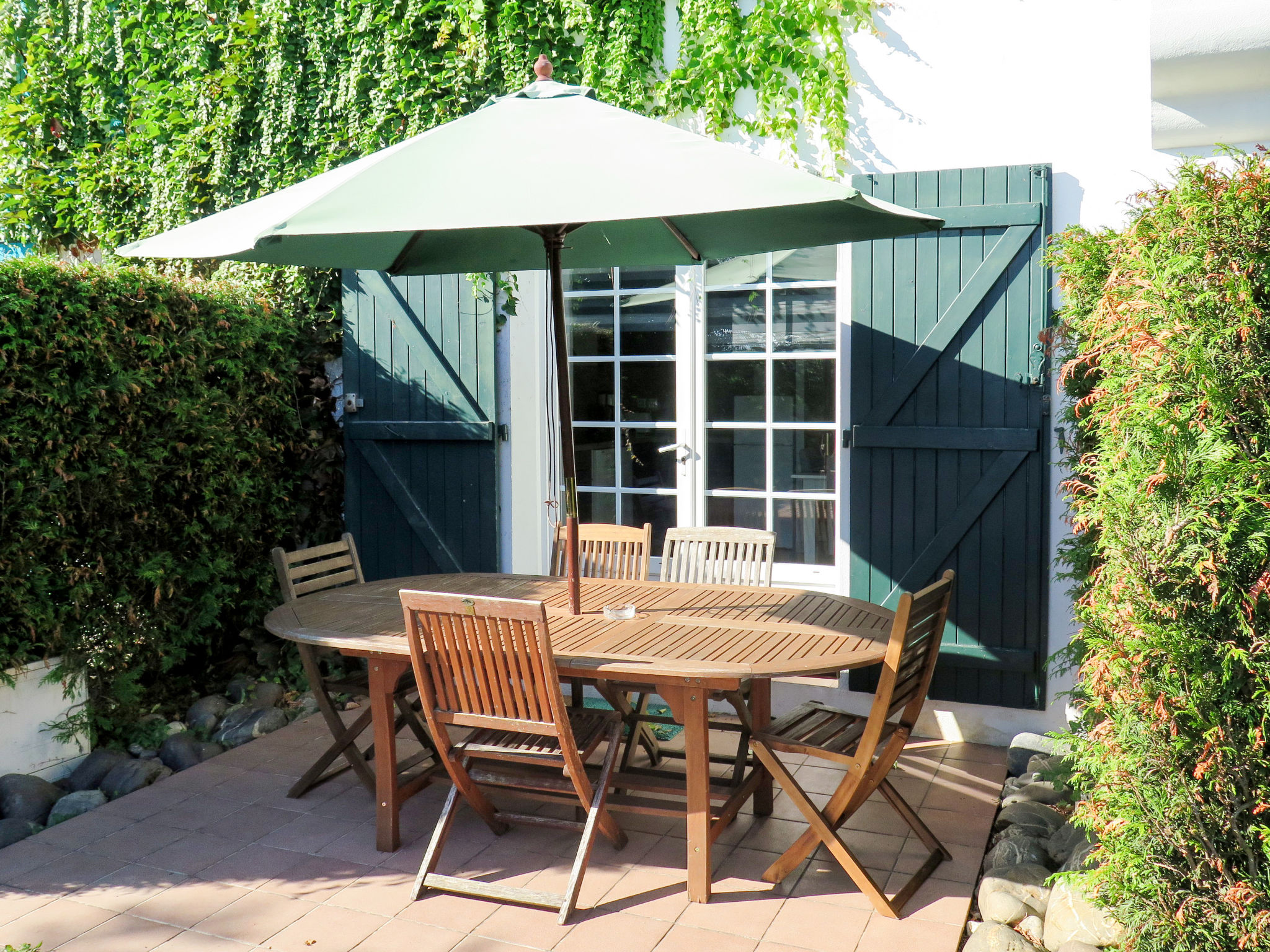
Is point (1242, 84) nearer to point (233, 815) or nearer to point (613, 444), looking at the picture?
point (613, 444)

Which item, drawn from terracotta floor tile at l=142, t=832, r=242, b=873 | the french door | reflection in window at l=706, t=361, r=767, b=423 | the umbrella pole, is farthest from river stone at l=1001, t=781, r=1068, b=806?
terracotta floor tile at l=142, t=832, r=242, b=873

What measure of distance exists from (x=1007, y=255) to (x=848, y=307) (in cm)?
72

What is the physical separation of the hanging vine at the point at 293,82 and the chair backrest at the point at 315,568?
1.91 metres

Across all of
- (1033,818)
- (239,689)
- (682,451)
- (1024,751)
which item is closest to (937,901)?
(1033,818)

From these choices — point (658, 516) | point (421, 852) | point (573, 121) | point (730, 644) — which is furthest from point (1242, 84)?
point (421, 852)

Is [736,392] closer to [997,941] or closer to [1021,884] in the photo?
[1021,884]

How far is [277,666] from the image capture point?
5285 millimetres

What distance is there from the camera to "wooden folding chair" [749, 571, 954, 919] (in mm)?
2895

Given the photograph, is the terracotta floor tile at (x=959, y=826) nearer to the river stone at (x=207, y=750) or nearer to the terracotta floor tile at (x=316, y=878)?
the terracotta floor tile at (x=316, y=878)

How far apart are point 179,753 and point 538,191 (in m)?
3.04

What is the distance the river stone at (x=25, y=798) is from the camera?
3768mm

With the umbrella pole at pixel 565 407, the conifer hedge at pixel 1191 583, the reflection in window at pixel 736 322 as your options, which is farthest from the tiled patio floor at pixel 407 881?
the reflection in window at pixel 736 322

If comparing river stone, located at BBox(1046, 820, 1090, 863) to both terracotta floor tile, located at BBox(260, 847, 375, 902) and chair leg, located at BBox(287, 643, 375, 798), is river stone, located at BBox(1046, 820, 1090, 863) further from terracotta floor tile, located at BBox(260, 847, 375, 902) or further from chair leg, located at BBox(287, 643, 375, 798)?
chair leg, located at BBox(287, 643, 375, 798)

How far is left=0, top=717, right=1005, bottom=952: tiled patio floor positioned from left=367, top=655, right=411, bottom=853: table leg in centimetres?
8
